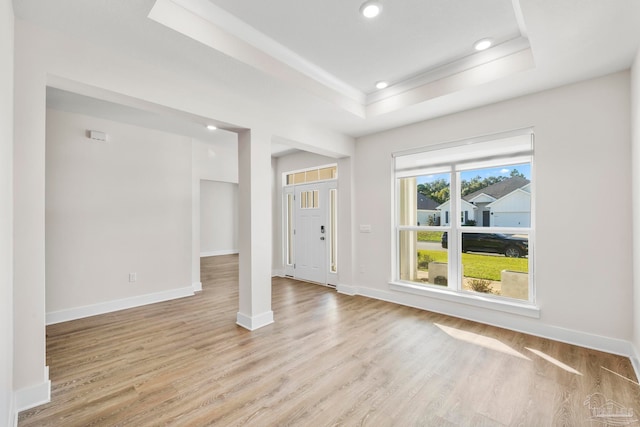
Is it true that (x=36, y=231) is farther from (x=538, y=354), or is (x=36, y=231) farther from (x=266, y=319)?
(x=538, y=354)

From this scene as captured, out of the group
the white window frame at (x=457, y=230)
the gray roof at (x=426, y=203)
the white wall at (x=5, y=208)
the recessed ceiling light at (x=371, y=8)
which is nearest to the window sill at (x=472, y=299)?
the white window frame at (x=457, y=230)

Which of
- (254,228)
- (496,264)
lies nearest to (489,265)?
(496,264)

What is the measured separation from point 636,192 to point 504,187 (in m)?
1.11

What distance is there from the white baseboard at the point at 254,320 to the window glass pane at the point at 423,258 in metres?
2.14

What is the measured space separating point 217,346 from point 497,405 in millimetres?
2437

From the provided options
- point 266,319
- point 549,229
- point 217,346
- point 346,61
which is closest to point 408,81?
point 346,61

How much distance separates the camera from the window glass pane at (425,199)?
398 cm

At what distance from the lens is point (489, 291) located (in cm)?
360

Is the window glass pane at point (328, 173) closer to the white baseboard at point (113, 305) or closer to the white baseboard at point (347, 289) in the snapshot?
the white baseboard at point (347, 289)

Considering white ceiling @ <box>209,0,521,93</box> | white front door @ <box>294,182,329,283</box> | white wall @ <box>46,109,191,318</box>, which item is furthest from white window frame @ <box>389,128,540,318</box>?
white wall @ <box>46,109,191,318</box>

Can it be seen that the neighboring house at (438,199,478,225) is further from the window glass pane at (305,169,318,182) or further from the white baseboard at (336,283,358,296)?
the window glass pane at (305,169,318,182)

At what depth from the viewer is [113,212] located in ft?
13.4

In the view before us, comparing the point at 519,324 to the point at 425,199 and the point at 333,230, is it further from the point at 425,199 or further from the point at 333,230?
the point at 333,230

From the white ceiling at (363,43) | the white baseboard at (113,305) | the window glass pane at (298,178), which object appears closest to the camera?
the white ceiling at (363,43)
